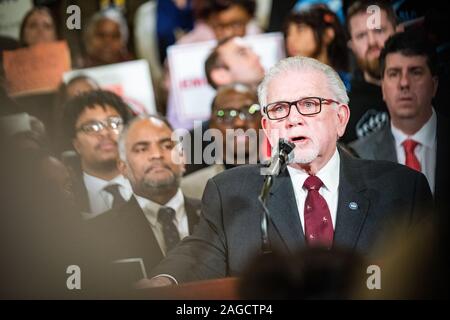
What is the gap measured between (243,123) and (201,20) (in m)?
0.58

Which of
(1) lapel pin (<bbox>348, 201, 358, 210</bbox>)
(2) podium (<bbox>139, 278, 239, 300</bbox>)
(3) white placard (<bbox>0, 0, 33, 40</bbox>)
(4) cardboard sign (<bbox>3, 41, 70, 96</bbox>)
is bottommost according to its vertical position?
(2) podium (<bbox>139, 278, 239, 300</bbox>)

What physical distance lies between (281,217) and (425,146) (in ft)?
2.94

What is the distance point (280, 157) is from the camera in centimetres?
264

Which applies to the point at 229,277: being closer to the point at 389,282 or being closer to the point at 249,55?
the point at 389,282

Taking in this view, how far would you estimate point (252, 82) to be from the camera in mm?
3629

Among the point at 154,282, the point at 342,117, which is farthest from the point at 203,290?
the point at 342,117

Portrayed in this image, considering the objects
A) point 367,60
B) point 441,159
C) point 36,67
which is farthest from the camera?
point 36,67

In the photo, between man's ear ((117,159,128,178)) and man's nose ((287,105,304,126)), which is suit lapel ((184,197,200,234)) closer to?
man's ear ((117,159,128,178))

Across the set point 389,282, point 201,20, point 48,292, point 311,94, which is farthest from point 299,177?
point 48,292

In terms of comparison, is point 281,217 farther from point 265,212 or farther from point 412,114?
point 412,114

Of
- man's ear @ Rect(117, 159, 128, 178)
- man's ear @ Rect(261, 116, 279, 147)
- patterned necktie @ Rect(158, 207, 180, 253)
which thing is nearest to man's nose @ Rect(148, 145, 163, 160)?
man's ear @ Rect(117, 159, 128, 178)

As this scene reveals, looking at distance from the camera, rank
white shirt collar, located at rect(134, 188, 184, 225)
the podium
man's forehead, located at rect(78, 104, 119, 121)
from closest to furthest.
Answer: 1. the podium
2. white shirt collar, located at rect(134, 188, 184, 225)
3. man's forehead, located at rect(78, 104, 119, 121)

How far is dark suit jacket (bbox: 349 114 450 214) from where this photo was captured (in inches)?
133

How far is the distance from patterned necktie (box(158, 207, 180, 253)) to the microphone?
1030mm
